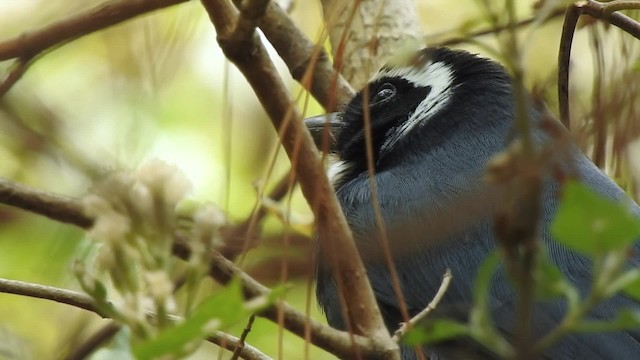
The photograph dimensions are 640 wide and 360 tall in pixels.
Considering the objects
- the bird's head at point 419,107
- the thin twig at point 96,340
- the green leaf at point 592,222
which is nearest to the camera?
the green leaf at point 592,222

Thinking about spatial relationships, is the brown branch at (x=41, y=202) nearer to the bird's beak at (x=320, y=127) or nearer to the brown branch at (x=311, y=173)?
the brown branch at (x=311, y=173)

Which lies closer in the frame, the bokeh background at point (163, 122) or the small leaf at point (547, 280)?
the small leaf at point (547, 280)

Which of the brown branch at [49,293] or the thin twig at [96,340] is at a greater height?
the brown branch at [49,293]

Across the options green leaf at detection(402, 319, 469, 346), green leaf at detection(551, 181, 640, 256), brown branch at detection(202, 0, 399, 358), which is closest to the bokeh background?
brown branch at detection(202, 0, 399, 358)

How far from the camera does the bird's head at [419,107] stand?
1.97 metres

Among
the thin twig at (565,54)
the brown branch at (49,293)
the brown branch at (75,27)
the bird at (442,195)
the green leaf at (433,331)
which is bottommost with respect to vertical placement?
the bird at (442,195)

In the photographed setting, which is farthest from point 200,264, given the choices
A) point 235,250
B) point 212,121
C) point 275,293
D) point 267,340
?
point 212,121

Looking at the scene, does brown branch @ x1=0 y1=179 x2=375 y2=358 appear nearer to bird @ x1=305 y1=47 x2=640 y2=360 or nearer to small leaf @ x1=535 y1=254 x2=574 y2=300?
small leaf @ x1=535 y1=254 x2=574 y2=300

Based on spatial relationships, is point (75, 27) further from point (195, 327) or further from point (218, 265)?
point (195, 327)

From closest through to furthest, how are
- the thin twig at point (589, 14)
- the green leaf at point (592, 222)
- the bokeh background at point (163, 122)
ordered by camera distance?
the green leaf at point (592, 222)
the thin twig at point (589, 14)
the bokeh background at point (163, 122)

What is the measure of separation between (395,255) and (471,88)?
497mm

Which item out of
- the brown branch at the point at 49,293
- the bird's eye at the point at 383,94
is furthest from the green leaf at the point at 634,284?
the bird's eye at the point at 383,94

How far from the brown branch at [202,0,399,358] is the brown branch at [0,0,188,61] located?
487 millimetres

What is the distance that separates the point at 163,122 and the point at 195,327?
2.41 metres
